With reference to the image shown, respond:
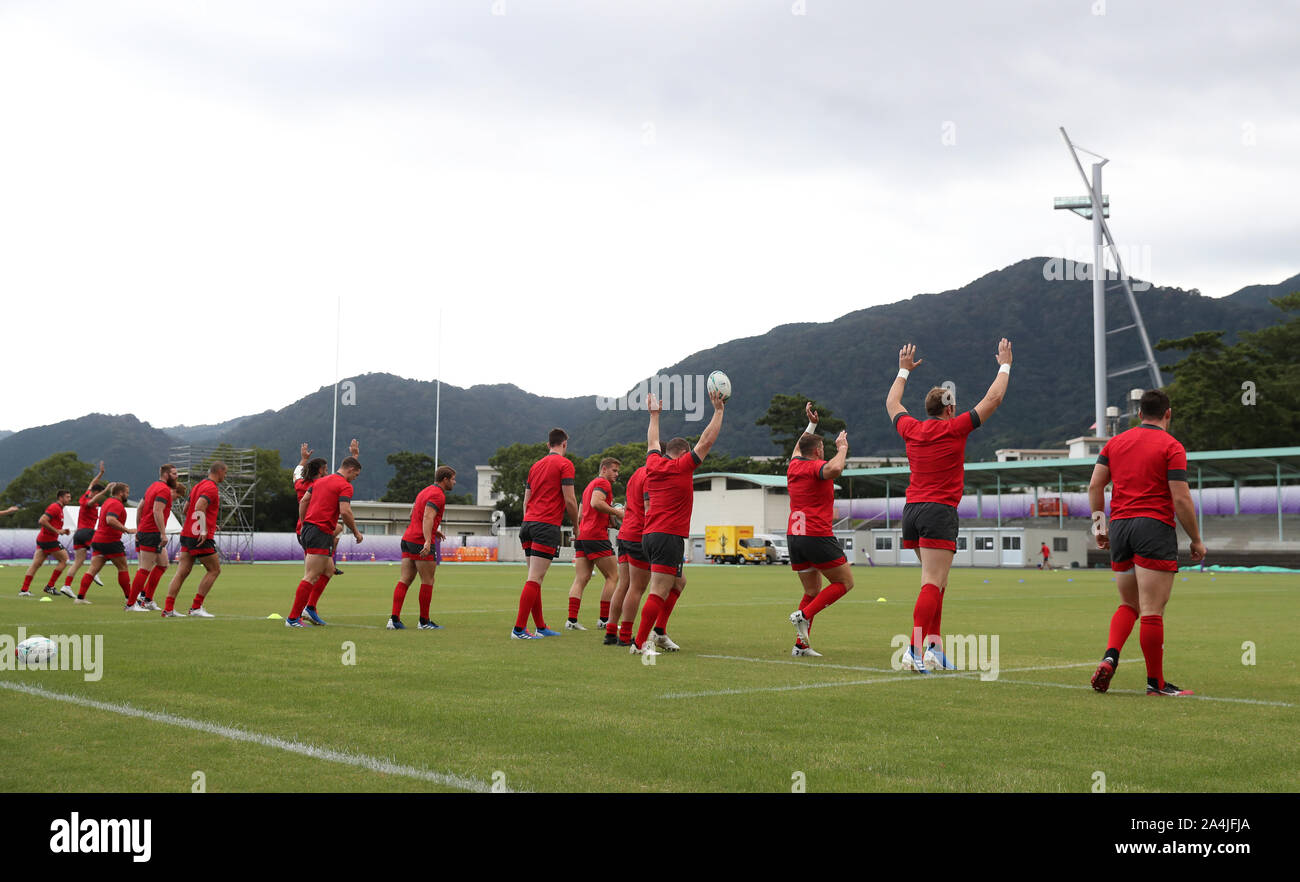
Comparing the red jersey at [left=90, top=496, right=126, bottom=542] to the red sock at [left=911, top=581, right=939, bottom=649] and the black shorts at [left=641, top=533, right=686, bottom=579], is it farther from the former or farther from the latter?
the red sock at [left=911, top=581, right=939, bottom=649]

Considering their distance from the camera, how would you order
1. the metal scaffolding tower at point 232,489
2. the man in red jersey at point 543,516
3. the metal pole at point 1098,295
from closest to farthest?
1. the man in red jersey at point 543,516
2. the metal scaffolding tower at point 232,489
3. the metal pole at point 1098,295

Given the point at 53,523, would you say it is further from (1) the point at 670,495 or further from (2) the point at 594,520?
(1) the point at 670,495

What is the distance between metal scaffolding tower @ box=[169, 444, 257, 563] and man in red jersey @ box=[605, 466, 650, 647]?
168 ft

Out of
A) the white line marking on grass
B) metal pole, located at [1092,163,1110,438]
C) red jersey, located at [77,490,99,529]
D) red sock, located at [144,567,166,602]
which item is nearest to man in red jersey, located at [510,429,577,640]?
the white line marking on grass

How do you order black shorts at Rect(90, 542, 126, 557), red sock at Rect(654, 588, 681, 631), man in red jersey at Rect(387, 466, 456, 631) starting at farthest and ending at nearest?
1. black shorts at Rect(90, 542, 126, 557)
2. man in red jersey at Rect(387, 466, 456, 631)
3. red sock at Rect(654, 588, 681, 631)

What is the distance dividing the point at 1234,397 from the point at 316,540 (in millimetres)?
86313

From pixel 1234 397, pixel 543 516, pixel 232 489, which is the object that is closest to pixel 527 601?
pixel 543 516

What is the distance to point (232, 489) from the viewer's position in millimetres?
64688

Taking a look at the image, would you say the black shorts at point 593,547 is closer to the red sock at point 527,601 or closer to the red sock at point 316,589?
the red sock at point 527,601

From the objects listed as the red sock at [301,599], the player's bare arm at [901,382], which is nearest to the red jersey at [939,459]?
the player's bare arm at [901,382]

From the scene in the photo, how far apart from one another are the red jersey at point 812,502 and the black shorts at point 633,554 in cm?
160

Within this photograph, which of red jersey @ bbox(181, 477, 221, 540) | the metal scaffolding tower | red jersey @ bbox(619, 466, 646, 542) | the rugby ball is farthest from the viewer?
the metal scaffolding tower

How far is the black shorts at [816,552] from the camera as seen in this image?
34.8 ft

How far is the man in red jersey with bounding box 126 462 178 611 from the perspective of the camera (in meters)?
16.4
